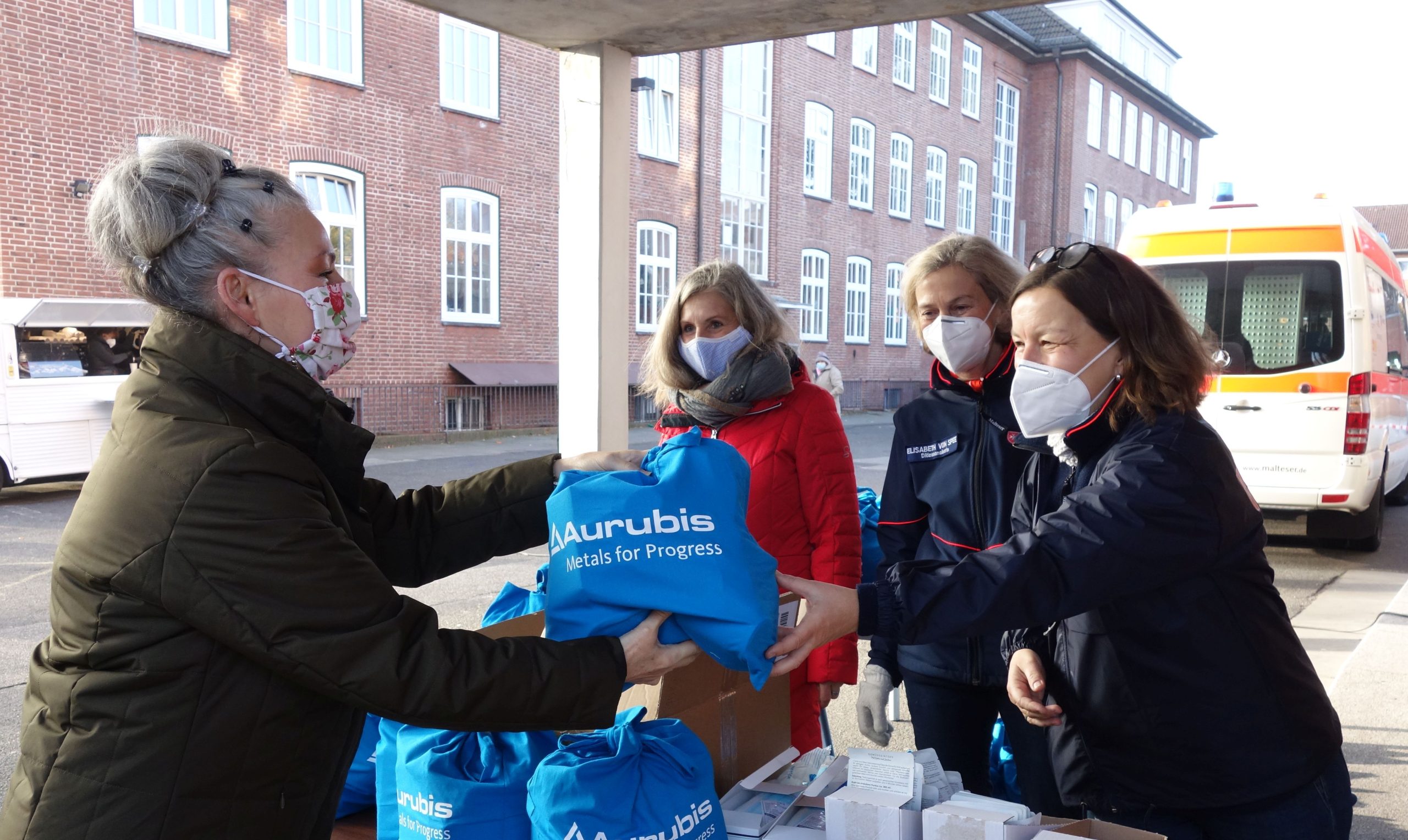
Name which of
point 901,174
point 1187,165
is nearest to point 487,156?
point 901,174

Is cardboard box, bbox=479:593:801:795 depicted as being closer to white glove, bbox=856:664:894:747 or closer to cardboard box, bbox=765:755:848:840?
cardboard box, bbox=765:755:848:840

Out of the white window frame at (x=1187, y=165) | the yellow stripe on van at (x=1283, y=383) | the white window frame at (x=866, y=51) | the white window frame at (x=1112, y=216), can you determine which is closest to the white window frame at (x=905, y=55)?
the white window frame at (x=866, y=51)

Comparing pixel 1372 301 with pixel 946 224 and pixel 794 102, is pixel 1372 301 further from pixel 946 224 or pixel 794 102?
pixel 946 224

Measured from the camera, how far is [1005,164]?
3566 centimetres

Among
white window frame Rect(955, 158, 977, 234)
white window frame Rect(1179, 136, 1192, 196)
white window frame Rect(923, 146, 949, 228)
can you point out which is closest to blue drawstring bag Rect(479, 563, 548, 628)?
white window frame Rect(923, 146, 949, 228)

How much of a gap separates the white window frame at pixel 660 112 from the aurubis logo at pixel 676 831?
818 inches

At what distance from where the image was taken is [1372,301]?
357 inches

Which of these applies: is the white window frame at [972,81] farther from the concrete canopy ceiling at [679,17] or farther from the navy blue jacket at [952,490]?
the navy blue jacket at [952,490]

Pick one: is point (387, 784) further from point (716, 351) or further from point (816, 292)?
point (816, 292)

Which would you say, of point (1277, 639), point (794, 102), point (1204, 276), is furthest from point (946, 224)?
point (1277, 639)

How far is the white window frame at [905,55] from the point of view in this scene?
29.1m

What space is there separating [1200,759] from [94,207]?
2110 mm

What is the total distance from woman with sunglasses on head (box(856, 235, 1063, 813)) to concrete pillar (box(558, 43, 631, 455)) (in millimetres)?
1485

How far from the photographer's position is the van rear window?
877 cm
